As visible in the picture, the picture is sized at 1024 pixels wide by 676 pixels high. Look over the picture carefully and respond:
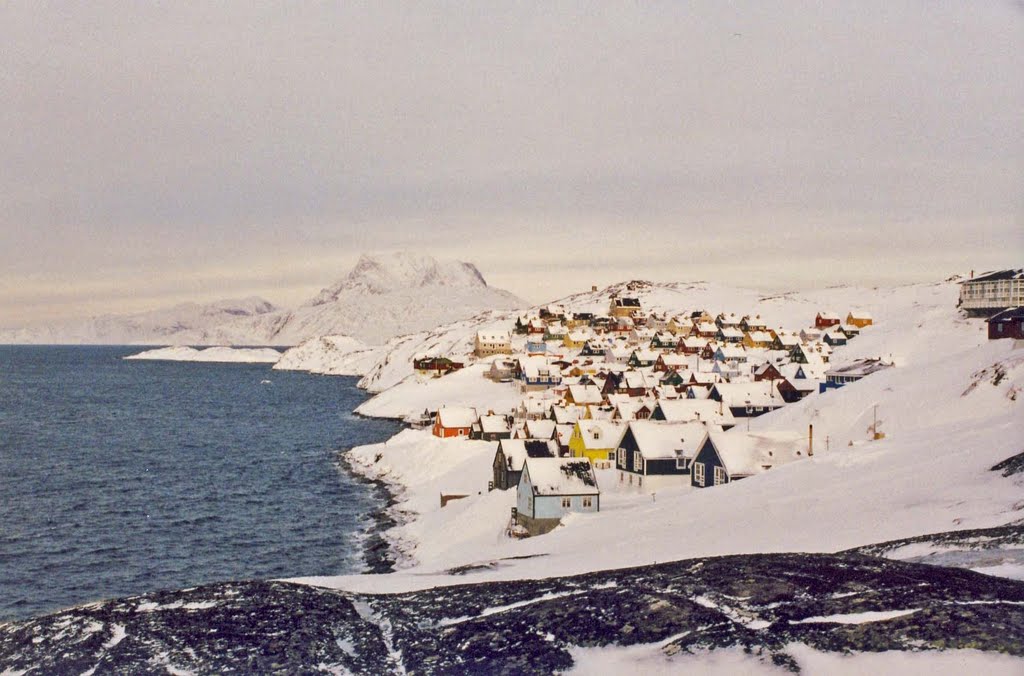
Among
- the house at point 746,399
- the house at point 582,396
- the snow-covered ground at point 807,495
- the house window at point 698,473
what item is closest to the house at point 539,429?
the snow-covered ground at point 807,495

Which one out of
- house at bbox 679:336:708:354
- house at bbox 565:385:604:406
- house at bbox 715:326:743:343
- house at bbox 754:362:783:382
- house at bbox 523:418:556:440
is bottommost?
house at bbox 523:418:556:440

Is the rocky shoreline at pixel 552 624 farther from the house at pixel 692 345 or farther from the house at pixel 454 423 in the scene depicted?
the house at pixel 692 345

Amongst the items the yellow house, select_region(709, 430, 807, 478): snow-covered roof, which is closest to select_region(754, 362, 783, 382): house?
the yellow house

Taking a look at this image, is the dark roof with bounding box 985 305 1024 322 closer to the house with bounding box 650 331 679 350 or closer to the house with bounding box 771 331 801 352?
the house with bounding box 771 331 801 352

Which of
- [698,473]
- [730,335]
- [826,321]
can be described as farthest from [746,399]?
[826,321]

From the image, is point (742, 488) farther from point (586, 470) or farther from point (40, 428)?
point (40, 428)

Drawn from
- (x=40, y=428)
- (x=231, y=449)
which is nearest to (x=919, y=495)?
(x=231, y=449)
